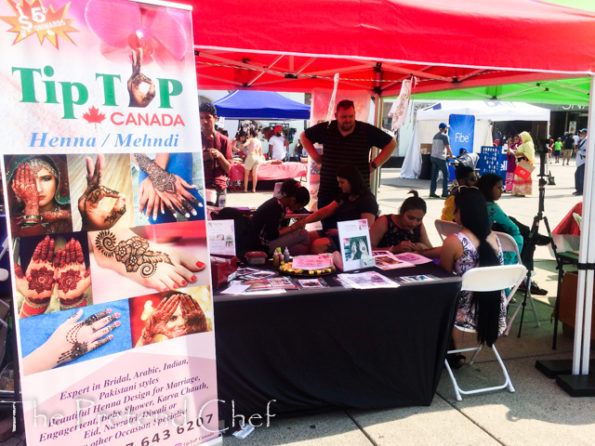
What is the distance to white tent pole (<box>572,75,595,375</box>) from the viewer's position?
3084 millimetres

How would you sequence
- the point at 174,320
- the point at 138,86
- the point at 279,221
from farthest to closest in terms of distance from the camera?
1. the point at 279,221
2. the point at 174,320
3. the point at 138,86

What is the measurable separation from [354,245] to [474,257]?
729 millimetres

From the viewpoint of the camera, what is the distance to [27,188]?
5.88 ft

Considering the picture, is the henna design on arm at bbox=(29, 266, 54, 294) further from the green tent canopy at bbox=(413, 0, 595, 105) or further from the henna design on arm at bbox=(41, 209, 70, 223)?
the green tent canopy at bbox=(413, 0, 595, 105)

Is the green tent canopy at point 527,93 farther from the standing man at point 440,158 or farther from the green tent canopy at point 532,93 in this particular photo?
the standing man at point 440,158

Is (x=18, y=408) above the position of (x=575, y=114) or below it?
below

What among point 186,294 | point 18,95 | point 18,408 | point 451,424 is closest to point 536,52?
point 451,424

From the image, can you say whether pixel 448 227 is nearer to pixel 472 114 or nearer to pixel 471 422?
pixel 471 422

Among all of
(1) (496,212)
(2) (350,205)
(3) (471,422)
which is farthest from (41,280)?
(1) (496,212)

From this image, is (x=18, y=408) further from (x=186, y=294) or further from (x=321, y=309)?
(x=321, y=309)

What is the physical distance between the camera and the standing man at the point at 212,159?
183 inches

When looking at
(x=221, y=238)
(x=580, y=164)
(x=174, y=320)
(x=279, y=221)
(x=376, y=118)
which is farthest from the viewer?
(x=580, y=164)

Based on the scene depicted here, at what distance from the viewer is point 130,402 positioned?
2039 mm

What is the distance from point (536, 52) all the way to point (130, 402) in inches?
110
